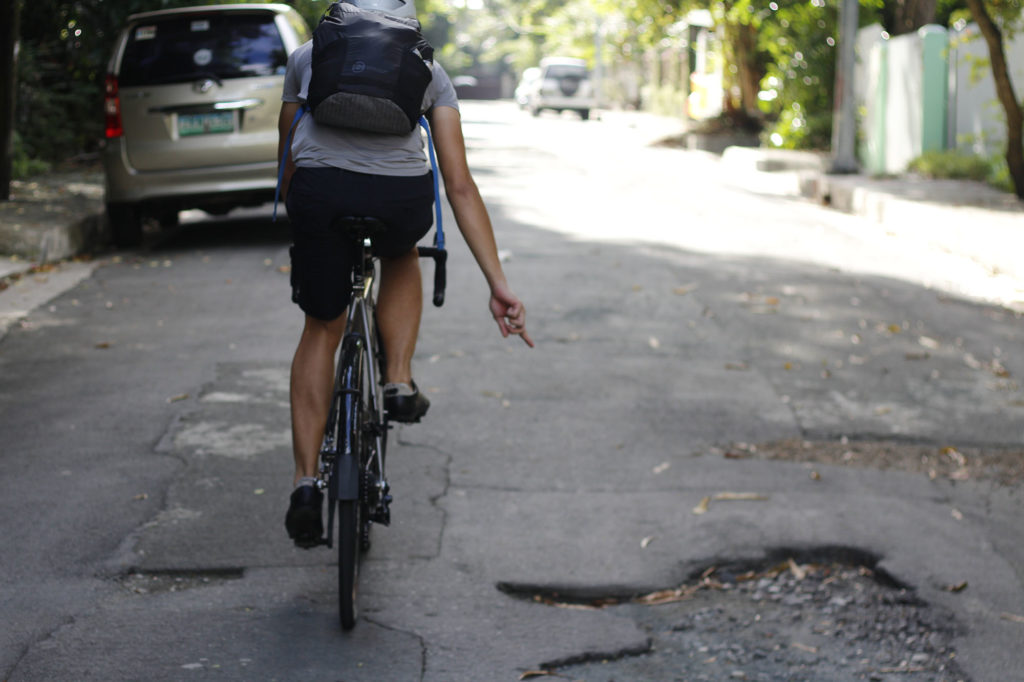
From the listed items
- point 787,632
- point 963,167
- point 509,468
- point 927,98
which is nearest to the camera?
point 787,632

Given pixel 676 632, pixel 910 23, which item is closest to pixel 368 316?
pixel 676 632

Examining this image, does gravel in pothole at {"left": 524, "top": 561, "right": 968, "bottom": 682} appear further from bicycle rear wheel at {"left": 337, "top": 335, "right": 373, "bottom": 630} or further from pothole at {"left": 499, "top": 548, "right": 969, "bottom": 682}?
bicycle rear wheel at {"left": 337, "top": 335, "right": 373, "bottom": 630}

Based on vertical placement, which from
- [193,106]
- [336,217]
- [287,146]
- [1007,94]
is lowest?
[1007,94]

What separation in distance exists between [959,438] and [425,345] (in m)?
3.00

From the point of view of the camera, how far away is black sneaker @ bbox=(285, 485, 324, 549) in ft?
11.8

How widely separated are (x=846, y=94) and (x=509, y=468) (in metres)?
13.9

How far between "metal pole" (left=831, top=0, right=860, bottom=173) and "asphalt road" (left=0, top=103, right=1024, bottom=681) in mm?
7542

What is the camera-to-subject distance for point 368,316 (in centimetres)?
389

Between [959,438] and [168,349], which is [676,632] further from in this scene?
[168,349]

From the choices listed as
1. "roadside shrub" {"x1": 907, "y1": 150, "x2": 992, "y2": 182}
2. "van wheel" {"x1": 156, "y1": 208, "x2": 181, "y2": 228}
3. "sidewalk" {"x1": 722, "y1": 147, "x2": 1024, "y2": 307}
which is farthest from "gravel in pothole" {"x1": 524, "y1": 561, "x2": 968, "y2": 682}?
"roadside shrub" {"x1": 907, "y1": 150, "x2": 992, "y2": 182}

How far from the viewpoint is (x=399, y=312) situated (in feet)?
13.3

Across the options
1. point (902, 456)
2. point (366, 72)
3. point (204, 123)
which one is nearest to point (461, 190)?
point (366, 72)

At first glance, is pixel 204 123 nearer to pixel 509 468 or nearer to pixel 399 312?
pixel 509 468

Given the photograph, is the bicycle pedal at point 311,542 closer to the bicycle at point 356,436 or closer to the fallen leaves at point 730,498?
the bicycle at point 356,436
